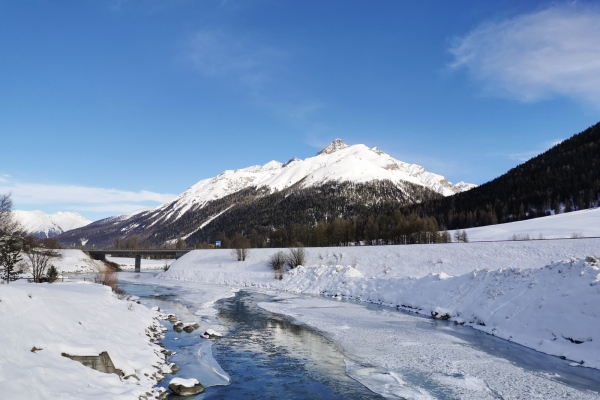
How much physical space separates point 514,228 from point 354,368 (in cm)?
8094

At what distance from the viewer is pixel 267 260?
242 ft

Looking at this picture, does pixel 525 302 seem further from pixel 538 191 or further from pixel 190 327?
pixel 538 191

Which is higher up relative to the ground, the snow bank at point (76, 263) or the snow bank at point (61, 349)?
the snow bank at point (61, 349)

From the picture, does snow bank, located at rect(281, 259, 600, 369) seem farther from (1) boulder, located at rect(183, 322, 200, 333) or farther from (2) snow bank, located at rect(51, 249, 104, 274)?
(2) snow bank, located at rect(51, 249, 104, 274)

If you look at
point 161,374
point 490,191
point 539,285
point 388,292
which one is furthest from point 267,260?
point 490,191

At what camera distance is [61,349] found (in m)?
12.7

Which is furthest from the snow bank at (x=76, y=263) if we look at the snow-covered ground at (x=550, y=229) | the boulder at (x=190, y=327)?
the snow-covered ground at (x=550, y=229)

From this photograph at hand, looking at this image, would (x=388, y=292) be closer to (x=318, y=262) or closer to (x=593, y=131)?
(x=318, y=262)

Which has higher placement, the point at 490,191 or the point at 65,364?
the point at 490,191

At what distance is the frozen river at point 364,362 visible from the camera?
14734 mm

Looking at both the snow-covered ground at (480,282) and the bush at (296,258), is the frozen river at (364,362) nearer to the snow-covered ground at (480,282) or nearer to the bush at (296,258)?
the snow-covered ground at (480,282)

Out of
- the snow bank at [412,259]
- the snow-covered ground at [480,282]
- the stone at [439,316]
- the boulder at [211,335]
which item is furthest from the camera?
the snow bank at [412,259]

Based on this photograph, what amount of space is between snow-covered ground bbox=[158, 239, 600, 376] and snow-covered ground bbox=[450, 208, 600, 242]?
2495 cm

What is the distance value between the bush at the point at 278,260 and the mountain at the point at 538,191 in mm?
77181
